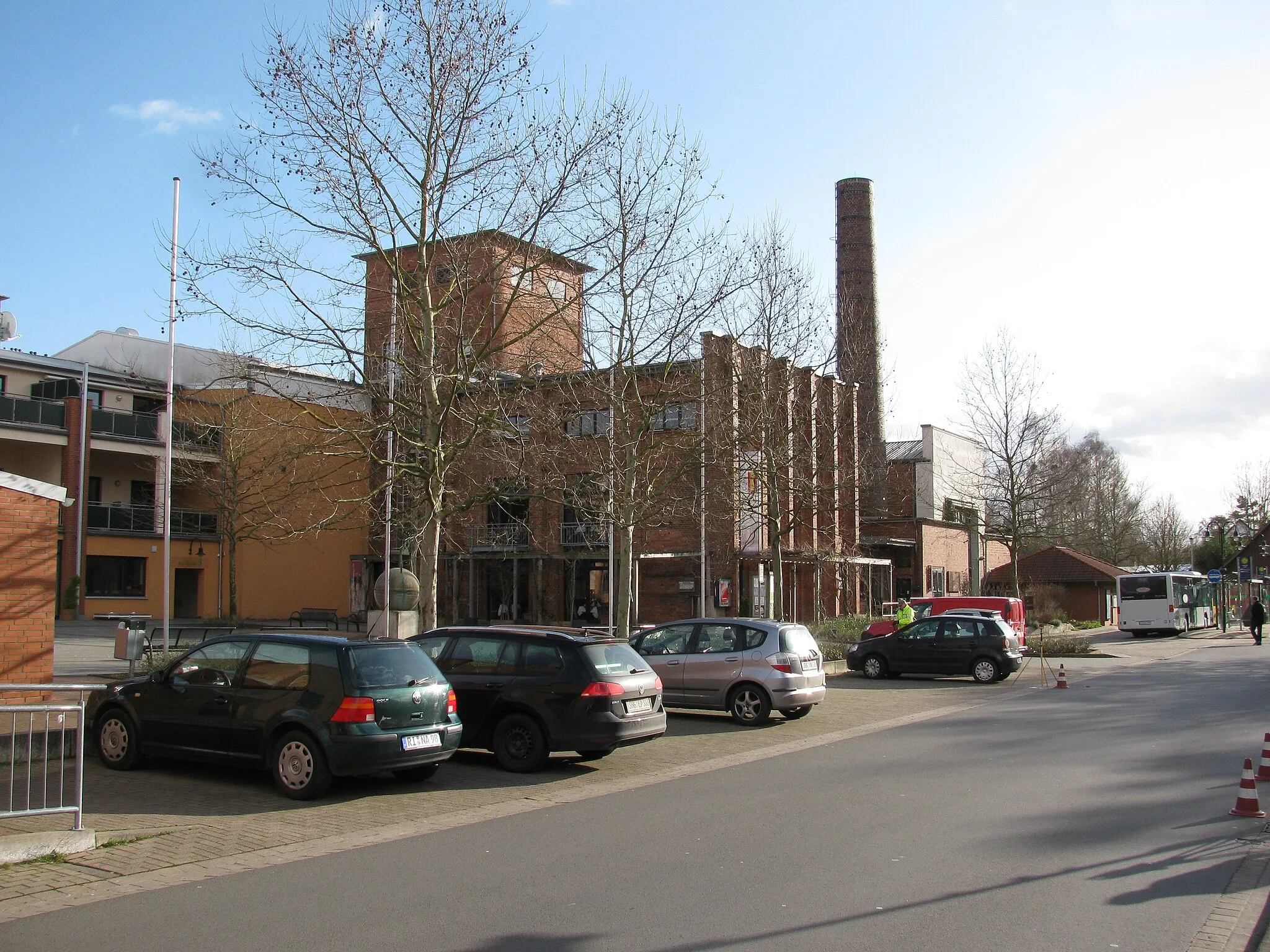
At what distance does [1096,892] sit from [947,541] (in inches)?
2209

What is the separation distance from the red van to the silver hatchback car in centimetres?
1374

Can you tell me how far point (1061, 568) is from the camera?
5634 centimetres

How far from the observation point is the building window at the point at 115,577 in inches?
1666

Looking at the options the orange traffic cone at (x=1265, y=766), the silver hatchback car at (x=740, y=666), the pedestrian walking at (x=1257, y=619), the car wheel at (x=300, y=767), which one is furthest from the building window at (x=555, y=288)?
the pedestrian walking at (x=1257, y=619)

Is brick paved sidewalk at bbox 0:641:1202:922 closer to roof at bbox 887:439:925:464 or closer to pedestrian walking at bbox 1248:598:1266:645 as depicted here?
pedestrian walking at bbox 1248:598:1266:645

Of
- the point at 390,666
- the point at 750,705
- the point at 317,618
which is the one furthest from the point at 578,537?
the point at 390,666

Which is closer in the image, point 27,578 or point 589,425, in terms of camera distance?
point 27,578

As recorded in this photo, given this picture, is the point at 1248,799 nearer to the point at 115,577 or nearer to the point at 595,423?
the point at 595,423

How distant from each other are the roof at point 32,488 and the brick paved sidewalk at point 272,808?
13.4 ft

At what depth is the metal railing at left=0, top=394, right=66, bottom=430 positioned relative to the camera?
3919cm

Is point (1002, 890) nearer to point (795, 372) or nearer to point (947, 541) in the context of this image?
point (795, 372)

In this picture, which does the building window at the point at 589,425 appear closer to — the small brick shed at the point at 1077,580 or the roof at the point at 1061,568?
the small brick shed at the point at 1077,580

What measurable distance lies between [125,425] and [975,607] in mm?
33232

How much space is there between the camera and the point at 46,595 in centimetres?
1357
